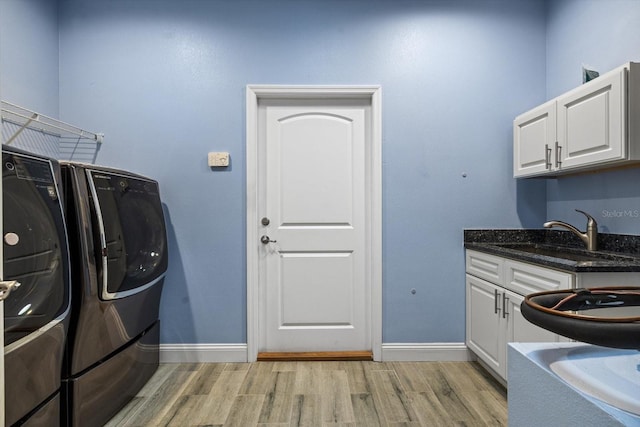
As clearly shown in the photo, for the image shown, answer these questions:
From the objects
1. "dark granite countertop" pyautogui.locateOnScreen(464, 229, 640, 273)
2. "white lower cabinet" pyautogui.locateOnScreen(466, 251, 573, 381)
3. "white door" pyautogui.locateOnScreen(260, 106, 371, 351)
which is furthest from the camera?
"white door" pyautogui.locateOnScreen(260, 106, 371, 351)

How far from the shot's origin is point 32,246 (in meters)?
1.38

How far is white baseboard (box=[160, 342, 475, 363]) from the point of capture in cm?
271

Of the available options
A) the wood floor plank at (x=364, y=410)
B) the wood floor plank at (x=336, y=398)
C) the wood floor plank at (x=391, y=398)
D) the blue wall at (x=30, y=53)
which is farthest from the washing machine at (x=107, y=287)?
the wood floor plank at (x=391, y=398)

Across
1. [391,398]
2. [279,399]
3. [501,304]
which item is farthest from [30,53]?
[501,304]

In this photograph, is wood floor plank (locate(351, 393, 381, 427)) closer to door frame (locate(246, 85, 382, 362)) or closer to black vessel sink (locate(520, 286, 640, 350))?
door frame (locate(246, 85, 382, 362))

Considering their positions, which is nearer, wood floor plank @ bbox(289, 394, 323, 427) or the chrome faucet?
wood floor plank @ bbox(289, 394, 323, 427)

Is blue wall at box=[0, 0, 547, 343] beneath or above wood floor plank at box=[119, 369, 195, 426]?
above

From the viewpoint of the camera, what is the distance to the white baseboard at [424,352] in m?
2.72

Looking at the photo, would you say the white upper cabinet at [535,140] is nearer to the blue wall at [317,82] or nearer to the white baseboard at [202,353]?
the blue wall at [317,82]

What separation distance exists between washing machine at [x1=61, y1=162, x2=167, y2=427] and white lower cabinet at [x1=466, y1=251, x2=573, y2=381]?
Answer: 6.68 ft

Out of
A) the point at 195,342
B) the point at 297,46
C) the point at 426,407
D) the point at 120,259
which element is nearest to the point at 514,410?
the point at 426,407

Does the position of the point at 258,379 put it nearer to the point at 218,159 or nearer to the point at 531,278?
the point at 218,159

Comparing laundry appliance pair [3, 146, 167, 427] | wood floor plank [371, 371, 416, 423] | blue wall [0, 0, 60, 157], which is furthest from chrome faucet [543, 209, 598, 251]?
blue wall [0, 0, 60, 157]

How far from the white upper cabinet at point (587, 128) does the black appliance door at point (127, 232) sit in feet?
7.95
